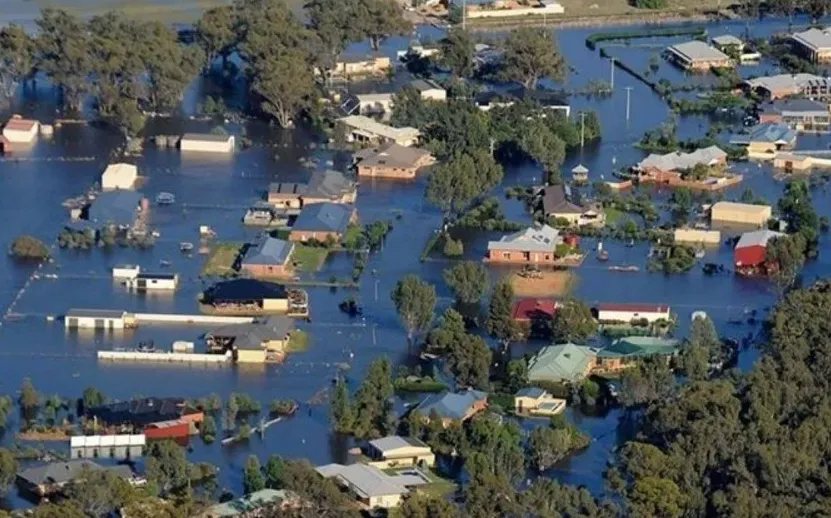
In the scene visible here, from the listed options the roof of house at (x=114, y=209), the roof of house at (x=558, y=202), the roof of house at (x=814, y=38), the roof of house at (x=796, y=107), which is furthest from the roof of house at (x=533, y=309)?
the roof of house at (x=814, y=38)

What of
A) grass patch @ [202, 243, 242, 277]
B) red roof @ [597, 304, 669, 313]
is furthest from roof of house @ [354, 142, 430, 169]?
red roof @ [597, 304, 669, 313]

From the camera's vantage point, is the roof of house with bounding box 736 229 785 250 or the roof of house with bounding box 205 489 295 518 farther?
the roof of house with bounding box 736 229 785 250

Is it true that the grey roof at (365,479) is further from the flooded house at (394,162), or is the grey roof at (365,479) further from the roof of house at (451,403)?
the flooded house at (394,162)

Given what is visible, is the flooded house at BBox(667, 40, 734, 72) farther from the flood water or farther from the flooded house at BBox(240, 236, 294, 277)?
the flooded house at BBox(240, 236, 294, 277)

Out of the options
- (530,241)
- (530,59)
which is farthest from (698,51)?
(530,241)

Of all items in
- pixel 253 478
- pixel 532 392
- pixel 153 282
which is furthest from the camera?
pixel 153 282

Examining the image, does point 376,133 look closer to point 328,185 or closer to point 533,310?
point 328,185
